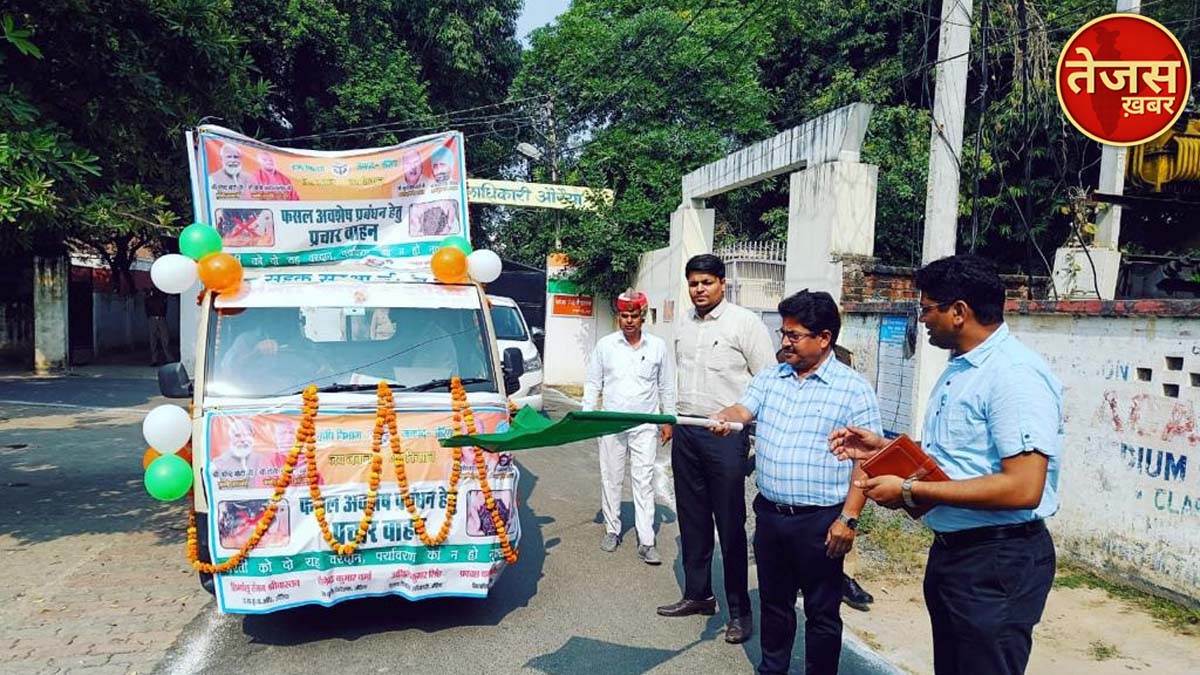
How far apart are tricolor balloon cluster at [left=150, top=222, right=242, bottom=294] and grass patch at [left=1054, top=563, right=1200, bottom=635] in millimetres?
5340

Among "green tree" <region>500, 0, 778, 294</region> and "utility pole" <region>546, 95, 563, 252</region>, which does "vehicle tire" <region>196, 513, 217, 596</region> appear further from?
"utility pole" <region>546, 95, 563, 252</region>

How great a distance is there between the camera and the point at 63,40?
536cm

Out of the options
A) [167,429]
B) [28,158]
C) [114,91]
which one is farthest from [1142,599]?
[114,91]

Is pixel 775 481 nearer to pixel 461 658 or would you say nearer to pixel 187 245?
pixel 461 658

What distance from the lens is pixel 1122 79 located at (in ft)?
21.2

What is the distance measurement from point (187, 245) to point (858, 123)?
649 centimetres

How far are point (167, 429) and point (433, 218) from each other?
6.62 feet

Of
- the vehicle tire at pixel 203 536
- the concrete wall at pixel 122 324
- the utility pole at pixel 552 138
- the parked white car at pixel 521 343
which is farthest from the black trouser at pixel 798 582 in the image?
the concrete wall at pixel 122 324

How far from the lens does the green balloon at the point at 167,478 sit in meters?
4.25

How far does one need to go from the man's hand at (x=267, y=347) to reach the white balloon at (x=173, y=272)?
0.61 m

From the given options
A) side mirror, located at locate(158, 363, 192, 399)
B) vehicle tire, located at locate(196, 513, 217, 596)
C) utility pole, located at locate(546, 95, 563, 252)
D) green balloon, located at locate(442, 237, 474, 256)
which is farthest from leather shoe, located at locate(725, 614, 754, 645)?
utility pole, located at locate(546, 95, 563, 252)

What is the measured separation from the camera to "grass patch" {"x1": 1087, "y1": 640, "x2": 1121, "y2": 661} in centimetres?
421

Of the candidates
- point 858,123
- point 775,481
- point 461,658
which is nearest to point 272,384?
point 461,658

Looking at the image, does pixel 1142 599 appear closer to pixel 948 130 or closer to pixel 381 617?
pixel 948 130
